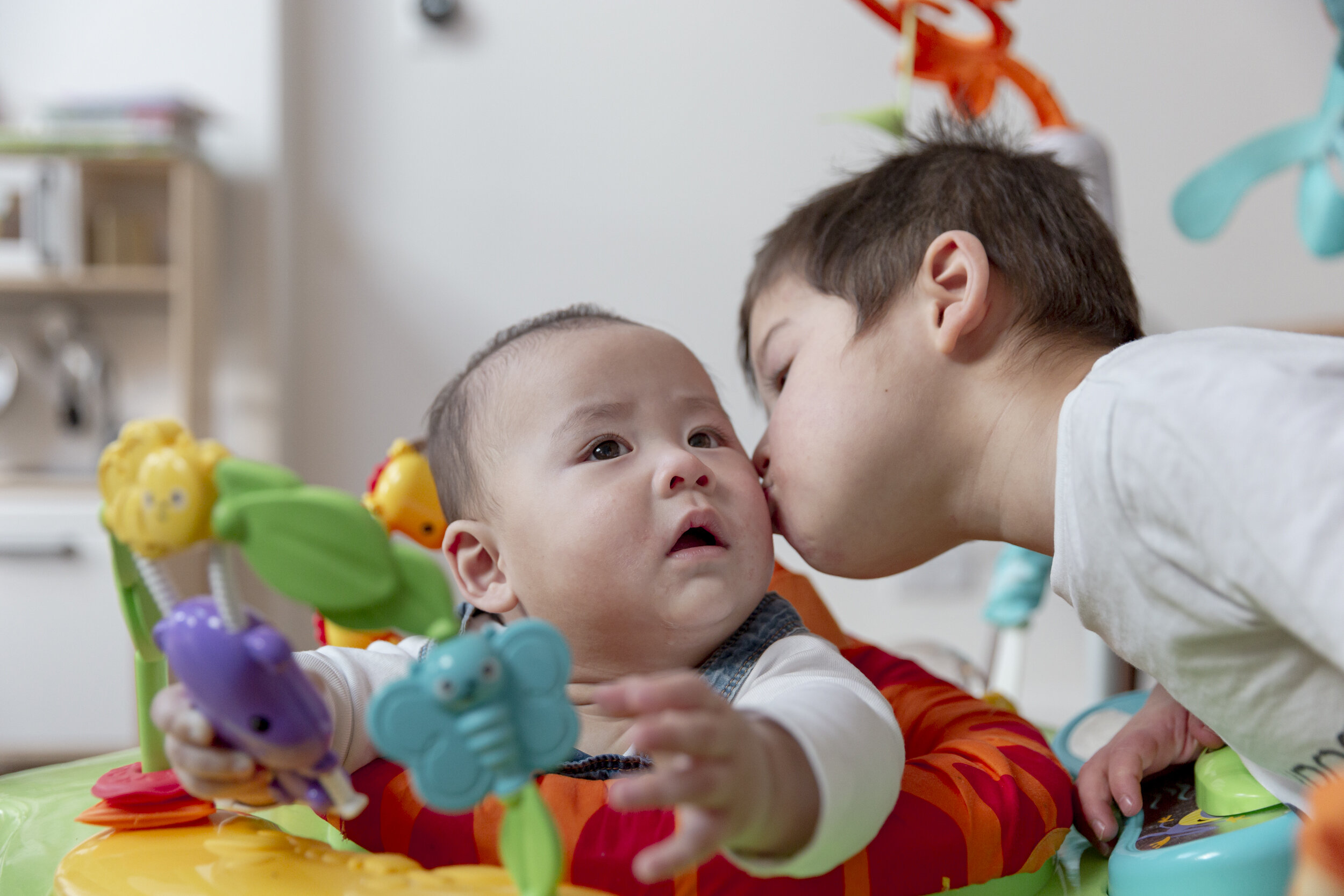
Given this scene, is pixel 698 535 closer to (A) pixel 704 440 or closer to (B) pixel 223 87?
(A) pixel 704 440

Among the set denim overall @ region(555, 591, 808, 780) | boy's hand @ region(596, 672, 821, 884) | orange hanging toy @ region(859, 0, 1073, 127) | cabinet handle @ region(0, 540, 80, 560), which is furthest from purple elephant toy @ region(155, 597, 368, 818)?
cabinet handle @ region(0, 540, 80, 560)

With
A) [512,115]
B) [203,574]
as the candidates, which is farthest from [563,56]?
[203,574]

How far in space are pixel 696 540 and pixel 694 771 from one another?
34 centimetres

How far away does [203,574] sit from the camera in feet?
6.63

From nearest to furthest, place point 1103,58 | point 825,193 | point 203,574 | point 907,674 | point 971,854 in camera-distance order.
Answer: point 971,854 < point 907,674 < point 825,193 < point 203,574 < point 1103,58

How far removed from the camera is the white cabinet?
202cm

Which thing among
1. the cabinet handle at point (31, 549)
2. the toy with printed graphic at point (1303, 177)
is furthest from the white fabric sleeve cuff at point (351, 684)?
the cabinet handle at point (31, 549)

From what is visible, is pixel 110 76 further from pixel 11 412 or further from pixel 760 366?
pixel 760 366

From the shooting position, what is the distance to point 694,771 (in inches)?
15.7

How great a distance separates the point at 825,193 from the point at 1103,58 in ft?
5.31

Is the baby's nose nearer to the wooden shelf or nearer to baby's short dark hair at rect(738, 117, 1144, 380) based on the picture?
baby's short dark hair at rect(738, 117, 1144, 380)

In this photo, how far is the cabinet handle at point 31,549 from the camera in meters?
2.00

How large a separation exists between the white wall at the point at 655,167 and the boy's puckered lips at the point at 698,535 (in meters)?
1.58

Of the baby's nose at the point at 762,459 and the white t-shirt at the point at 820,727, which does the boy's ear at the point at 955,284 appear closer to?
the baby's nose at the point at 762,459
